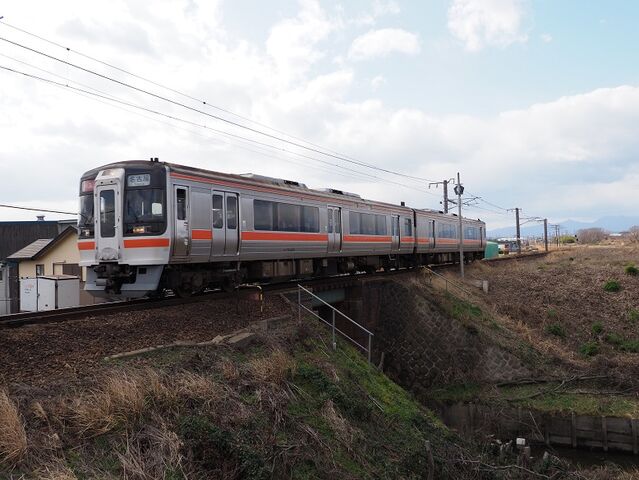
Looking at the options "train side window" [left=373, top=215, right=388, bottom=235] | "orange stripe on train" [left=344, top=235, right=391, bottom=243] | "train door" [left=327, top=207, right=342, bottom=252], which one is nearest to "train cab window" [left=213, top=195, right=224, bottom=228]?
"train door" [left=327, top=207, right=342, bottom=252]

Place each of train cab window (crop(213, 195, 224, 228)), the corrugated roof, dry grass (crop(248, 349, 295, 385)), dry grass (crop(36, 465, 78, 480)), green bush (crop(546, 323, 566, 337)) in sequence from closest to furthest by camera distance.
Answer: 1. dry grass (crop(36, 465, 78, 480))
2. dry grass (crop(248, 349, 295, 385))
3. train cab window (crop(213, 195, 224, 228))
4. green bush (crop(546, 323, 566, 337))
5. the corrugated roof

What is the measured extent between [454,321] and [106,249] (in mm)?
12723

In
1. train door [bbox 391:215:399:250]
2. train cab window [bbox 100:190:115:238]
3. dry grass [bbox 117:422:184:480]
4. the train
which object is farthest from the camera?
train door [bbox 391:215:399:250]

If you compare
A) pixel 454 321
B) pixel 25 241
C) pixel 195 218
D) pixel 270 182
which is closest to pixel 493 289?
pixel 454 321

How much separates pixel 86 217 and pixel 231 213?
339 cm

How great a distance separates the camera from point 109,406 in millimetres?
5633

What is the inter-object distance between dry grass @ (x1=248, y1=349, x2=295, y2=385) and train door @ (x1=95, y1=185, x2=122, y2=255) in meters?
5.01

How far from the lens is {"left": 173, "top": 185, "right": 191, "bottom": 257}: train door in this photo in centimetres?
1170

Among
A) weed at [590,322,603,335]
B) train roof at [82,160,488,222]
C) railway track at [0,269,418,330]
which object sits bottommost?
weed at [590,322,603,335]

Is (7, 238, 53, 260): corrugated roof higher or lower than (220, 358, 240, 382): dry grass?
higher

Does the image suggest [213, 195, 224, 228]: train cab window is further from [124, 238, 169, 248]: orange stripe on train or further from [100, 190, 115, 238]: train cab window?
[100, 190, 115, 238]: train cab window

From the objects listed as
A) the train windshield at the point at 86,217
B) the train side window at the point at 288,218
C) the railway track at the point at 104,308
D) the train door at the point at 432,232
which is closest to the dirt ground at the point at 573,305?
the train door at the point at 432,232

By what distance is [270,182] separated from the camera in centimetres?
1565

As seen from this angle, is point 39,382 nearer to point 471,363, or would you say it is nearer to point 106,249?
point 106,249
